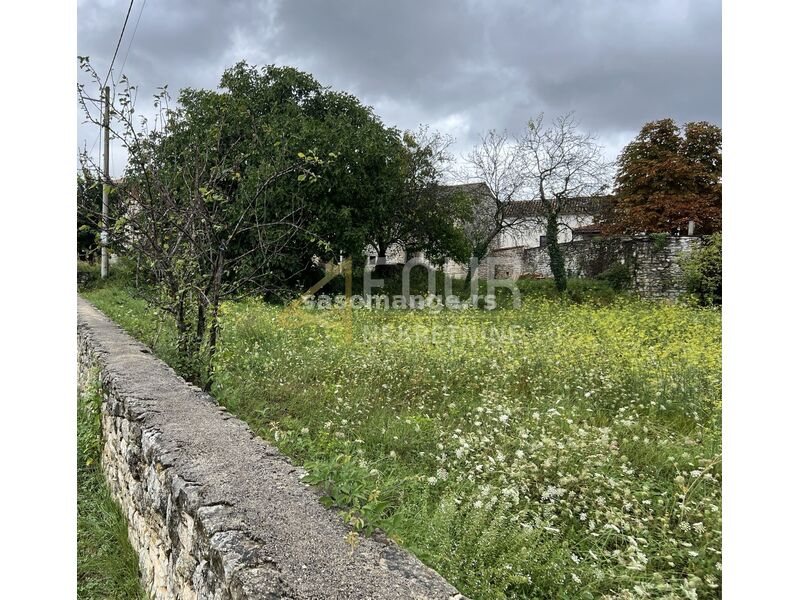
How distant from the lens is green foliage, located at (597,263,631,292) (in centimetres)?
1446

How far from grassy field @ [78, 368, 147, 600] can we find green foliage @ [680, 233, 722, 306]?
11476mm

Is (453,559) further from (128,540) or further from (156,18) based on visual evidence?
(156,18)

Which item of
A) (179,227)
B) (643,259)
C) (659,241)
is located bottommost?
(179,227)

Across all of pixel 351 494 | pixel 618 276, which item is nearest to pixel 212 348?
pixel 351 494

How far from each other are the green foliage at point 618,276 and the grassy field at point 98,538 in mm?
13708

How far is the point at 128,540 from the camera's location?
2.70 meters

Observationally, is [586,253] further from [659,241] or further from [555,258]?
[659,241]

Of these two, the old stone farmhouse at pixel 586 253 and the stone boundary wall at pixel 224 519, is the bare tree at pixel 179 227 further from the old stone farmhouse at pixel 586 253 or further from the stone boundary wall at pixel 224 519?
the old stone farmhouse at pixel 586 253

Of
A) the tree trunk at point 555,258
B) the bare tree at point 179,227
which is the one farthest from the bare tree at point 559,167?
the bare tree at point 179,227

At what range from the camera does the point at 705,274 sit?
39.5 feet

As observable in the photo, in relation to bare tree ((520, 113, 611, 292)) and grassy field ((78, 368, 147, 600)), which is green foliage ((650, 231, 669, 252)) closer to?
bare tree ((520, 113, 611, 292))

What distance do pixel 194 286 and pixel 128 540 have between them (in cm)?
219

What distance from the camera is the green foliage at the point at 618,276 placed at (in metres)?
A: 14.5

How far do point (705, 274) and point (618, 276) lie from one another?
9.19ft
